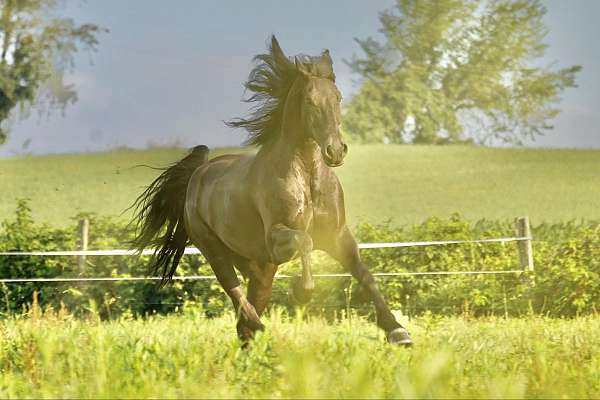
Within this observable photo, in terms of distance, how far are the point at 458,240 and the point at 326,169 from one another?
8.07 metres

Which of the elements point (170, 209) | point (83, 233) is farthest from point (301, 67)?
point (83, 233)

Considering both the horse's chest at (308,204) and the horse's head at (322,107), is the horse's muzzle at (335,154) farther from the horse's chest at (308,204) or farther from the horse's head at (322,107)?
the horse's chest at (308,204)

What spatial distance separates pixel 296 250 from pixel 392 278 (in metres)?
7.45

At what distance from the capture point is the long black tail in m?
9.18

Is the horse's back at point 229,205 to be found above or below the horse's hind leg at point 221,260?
above

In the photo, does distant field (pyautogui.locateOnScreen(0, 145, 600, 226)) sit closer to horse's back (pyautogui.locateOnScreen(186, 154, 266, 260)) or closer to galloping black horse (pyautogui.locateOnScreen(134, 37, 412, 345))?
horse's back (pyautogui.locateOnScreen(186, 154, 266, 260))

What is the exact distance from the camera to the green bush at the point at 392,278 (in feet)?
42.2

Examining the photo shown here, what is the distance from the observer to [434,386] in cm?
432

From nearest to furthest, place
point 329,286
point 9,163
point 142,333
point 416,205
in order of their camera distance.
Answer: point 142,333 → point 329,286 → point 416,205 → point 9,163

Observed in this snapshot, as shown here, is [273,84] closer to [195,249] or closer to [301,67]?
[301,67]

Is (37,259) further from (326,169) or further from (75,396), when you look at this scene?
(75,396)

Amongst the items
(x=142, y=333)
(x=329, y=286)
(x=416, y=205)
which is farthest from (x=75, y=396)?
(x=416, y=205)

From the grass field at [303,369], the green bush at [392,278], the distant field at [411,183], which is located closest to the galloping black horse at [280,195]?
the grass field at [303,369]

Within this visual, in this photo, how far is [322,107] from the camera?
21.1 ft
